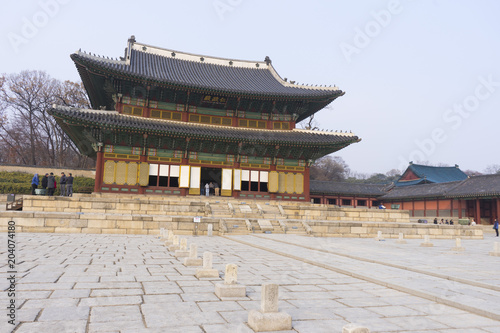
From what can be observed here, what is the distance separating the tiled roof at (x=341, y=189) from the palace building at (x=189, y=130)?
36.9ft

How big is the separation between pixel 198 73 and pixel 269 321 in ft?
88.7

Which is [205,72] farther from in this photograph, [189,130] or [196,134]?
[196,134]

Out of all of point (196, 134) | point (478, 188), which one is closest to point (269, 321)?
point (196, 134)

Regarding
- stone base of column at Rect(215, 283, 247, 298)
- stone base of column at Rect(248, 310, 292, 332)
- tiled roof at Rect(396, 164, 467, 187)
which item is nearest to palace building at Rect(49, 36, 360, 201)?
stone base of column at Rect(215, 283, 247, 298)

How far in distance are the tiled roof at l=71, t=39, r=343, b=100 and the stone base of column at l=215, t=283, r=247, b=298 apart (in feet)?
64.8

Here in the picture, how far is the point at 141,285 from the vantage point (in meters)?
5.65

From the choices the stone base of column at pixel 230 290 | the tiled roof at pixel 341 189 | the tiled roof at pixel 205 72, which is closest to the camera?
the stone base of column at pixel 230 290

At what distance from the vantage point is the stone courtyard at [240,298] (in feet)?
13.1

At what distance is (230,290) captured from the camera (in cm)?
515

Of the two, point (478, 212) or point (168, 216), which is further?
point (478, 212)

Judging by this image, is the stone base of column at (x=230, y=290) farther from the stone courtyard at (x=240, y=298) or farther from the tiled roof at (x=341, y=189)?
the tiled roof at (x=341, y=189)

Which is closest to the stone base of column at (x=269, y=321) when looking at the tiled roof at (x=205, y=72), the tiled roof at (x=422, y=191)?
the tiled roof at (x=205, y=72)

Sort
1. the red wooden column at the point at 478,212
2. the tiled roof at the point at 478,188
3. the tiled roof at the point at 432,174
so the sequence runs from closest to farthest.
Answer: the tiled roof at the point at 478,188 < the red wooden column at the point at 478,212 < the tiled roof at the point at 432,174

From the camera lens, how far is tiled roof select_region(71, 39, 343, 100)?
928 inches
